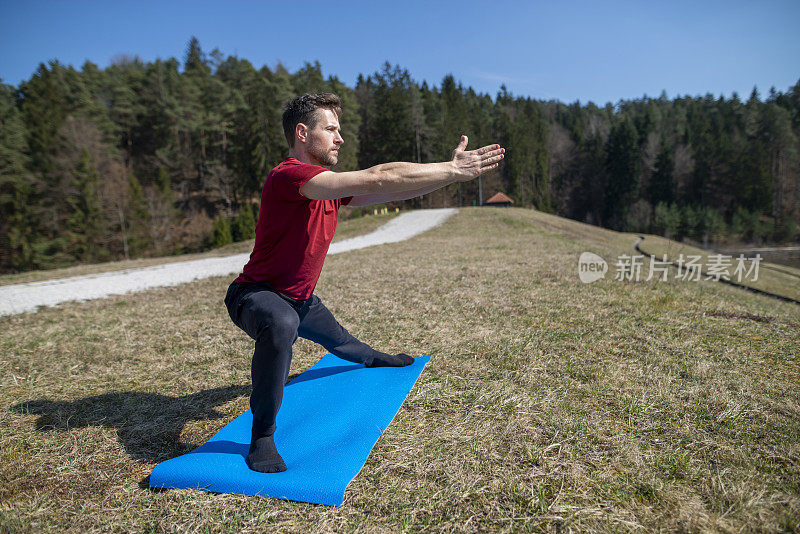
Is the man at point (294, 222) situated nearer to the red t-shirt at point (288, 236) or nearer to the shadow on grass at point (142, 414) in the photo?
the red t-shirt at point (288, 236)

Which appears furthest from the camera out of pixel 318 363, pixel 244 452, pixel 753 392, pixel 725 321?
pixel 725 321

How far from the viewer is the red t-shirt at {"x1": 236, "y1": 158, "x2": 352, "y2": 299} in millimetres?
2180

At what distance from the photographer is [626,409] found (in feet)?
8.64

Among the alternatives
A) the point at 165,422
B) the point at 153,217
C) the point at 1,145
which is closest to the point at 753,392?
the point at 165,422

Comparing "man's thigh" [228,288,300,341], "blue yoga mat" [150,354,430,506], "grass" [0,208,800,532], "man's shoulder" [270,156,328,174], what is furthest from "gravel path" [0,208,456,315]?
"man's shoulder" [270,156,328,174]

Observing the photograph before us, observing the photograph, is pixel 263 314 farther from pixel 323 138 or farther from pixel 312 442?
pixel 323 138

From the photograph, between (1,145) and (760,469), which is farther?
(1,145)

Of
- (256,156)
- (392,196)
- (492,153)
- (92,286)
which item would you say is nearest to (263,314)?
(392,196)

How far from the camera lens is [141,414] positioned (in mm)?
2980

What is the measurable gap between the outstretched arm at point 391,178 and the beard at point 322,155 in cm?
43

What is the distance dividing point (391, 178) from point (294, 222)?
61cm

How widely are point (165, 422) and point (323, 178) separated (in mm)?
2059

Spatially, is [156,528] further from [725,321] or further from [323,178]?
[725,321]

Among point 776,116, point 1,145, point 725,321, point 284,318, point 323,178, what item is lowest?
point 725,321
